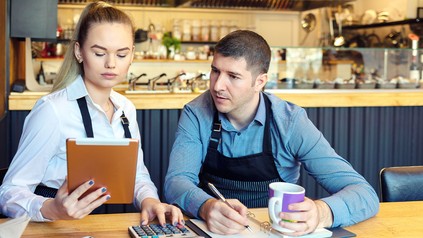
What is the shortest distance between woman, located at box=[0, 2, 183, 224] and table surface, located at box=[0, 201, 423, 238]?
2.1 inches

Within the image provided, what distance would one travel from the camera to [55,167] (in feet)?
6.68

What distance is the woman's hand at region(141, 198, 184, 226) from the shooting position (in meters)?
1.76

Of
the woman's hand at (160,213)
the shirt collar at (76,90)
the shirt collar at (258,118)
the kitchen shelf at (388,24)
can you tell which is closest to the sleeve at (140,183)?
the woman's hand at (160,213)

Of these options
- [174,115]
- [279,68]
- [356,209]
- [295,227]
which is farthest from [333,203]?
[279,68]

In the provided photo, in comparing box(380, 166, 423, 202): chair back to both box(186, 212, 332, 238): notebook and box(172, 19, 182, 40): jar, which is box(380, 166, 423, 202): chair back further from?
box(172, 19, 182, 40): jar

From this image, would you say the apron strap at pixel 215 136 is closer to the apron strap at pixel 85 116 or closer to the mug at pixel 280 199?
the apron strap at pixel 85 116

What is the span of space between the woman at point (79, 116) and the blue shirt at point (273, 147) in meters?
0.14

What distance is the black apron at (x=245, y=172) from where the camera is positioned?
88.2 inches

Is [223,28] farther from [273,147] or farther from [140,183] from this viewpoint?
[140,183]

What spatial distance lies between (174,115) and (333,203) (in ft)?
8.17

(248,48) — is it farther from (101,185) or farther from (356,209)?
(101,185)

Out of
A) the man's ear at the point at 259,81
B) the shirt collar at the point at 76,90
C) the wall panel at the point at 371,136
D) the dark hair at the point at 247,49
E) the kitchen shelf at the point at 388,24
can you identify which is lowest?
the wall panel at the point at 371,136

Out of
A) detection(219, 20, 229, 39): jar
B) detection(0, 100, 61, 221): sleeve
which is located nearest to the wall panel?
detection(0, 100, 61, 221): sleeve

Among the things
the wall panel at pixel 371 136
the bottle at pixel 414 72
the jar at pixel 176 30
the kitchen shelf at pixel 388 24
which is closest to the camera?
the wall panel at pixel 371 136
